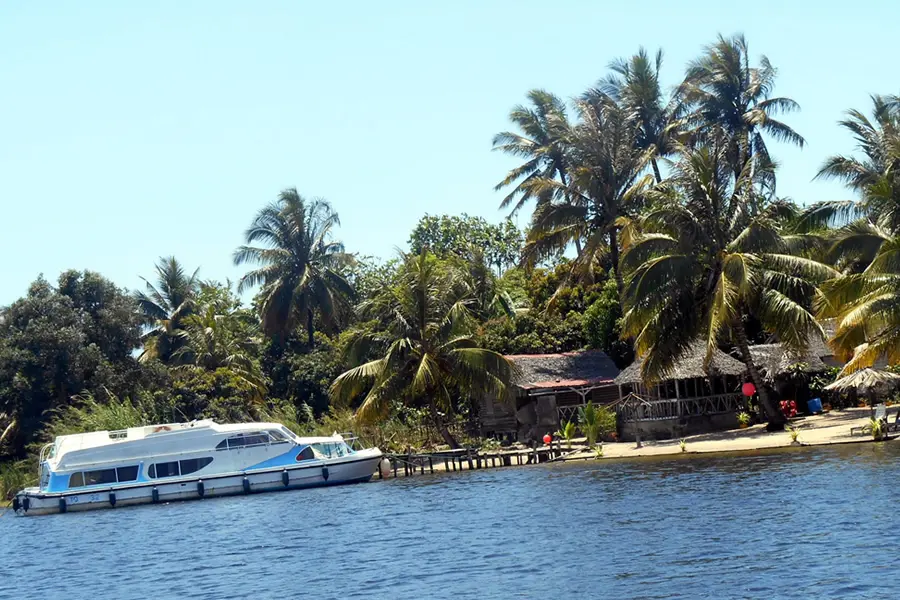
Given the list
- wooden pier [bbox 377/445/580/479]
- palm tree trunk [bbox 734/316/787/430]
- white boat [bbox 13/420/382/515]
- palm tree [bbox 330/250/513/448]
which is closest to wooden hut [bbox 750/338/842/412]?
palm tree trunk [bbox 734/316/787/430]

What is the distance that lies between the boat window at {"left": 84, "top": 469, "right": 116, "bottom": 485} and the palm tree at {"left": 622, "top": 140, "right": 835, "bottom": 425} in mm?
21705

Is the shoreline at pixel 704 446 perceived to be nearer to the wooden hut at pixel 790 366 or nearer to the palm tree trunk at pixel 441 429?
the palm tree trunk at pixel 441 429

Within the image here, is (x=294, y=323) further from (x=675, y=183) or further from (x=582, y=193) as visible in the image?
(x=675, y=183)

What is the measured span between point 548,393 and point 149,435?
17.3 m

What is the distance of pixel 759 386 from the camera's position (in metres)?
40.9

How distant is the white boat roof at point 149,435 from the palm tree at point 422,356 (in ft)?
10.1

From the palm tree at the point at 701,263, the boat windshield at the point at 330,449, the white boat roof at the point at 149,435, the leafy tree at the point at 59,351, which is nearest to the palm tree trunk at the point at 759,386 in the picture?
the palm tree at the point at 701,263

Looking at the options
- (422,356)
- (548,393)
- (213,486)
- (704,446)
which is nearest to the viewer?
(704,446)

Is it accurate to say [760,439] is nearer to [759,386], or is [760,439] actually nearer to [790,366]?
[759,386]

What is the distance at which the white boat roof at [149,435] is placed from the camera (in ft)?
144

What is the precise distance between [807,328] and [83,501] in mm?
29165

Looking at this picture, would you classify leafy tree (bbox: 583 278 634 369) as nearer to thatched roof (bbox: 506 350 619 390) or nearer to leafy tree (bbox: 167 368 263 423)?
thatched roof (bbox: 506 350 619 390)

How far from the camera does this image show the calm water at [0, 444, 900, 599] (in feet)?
64.6

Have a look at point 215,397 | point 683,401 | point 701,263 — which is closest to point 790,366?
point 683,401
